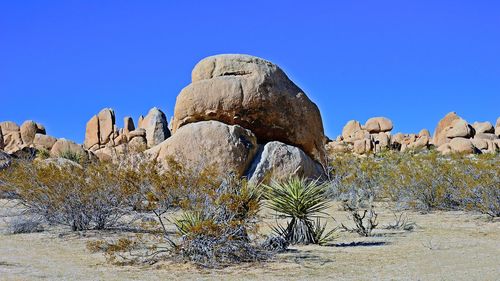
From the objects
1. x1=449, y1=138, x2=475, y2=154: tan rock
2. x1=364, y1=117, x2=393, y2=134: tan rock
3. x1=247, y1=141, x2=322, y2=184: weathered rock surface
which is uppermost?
x1=364, y1=117, x2=393, y2=134: tan rock

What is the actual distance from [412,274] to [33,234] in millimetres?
8074

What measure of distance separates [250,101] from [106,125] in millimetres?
28978

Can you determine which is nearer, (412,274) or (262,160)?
(412,274)

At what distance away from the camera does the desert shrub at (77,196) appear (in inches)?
516

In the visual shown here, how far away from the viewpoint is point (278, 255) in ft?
33.6

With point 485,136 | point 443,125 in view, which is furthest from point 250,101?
point 443,125

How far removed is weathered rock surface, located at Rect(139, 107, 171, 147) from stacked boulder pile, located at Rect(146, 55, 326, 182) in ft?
54.2

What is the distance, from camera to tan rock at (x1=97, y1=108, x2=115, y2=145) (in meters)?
47.6

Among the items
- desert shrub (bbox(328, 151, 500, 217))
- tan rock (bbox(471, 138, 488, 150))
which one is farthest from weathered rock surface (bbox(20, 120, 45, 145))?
tan rock (bbox(471, 138, 488, 150))

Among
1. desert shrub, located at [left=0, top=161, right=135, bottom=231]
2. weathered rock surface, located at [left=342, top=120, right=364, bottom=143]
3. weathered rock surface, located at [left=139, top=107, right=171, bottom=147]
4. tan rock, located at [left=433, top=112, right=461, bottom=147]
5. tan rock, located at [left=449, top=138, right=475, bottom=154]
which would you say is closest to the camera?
desert shrub, located at [left=0, top=161, right=135, bottom=231]

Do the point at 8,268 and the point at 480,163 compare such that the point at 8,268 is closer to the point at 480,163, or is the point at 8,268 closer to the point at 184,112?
the point at 184,112

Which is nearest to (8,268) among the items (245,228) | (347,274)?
(245,228)

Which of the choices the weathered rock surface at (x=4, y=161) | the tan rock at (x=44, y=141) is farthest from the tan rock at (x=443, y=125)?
the weathered rock surface at (x=4, y=161)

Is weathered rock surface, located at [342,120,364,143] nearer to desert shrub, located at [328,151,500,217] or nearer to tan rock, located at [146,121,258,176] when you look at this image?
desert shrub, located at [328,151,500,217]
